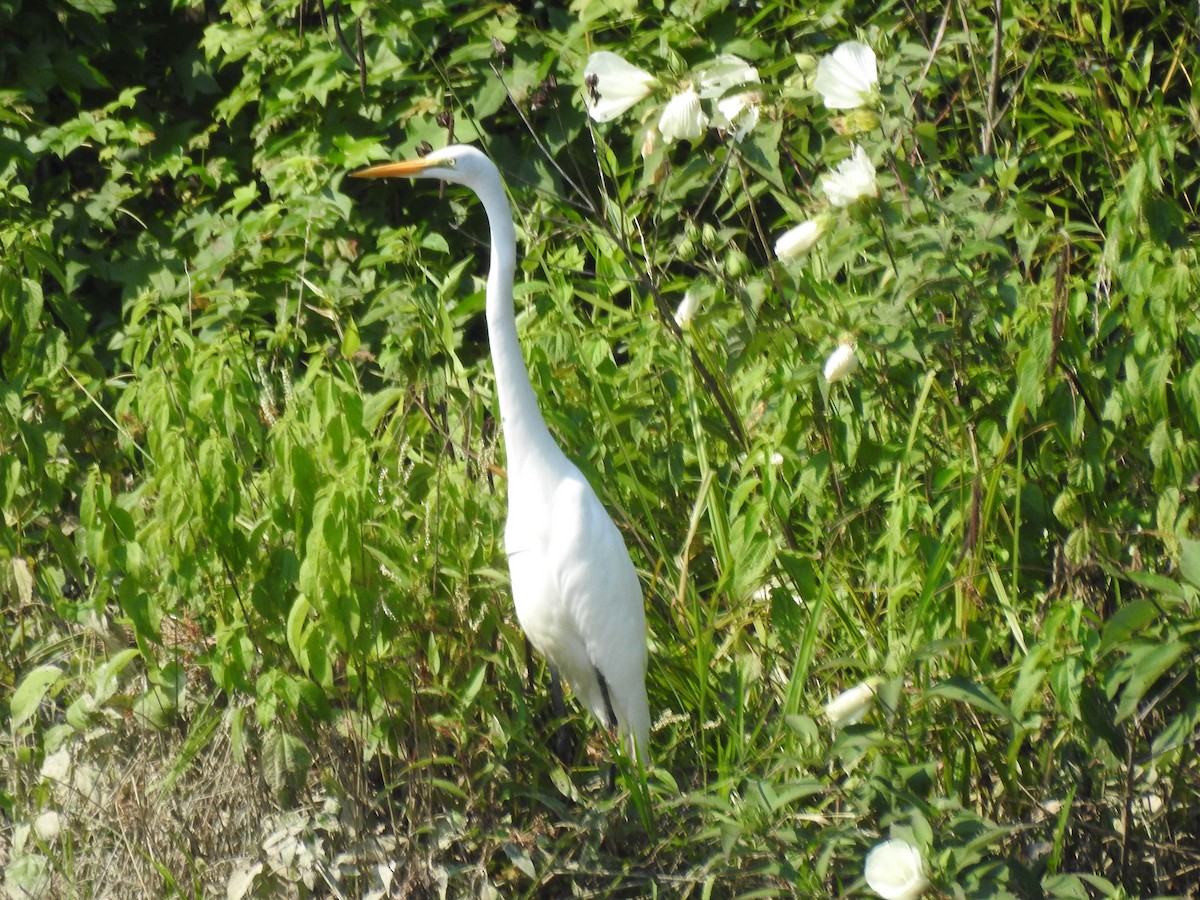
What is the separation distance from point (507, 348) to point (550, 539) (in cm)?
38

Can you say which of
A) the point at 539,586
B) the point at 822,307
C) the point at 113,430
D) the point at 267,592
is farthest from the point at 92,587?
the point at 822,307

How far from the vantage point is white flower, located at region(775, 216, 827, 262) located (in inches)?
80.8

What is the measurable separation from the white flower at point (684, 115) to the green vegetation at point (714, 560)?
2.2 inches

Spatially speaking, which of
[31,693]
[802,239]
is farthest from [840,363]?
[31,693]

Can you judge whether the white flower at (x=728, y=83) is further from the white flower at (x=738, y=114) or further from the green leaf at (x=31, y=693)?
the green leaf at (x=31, y=693)

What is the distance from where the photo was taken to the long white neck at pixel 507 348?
246 cm

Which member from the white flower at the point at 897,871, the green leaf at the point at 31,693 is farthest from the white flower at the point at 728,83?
the green leaf at the point at 31,693

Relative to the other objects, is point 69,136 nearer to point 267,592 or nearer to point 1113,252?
point 267,592

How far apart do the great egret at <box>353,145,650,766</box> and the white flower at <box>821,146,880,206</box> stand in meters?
0.68

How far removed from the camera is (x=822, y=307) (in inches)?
95.5

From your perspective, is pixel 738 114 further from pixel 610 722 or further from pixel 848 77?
pixel 610 722

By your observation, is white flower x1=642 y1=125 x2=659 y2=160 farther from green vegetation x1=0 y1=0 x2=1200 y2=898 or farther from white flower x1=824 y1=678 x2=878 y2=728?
white flower x1=824 y1=678 x2=878 y2=728

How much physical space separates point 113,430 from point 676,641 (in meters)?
1.65

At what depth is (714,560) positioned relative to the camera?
2.95 meters
